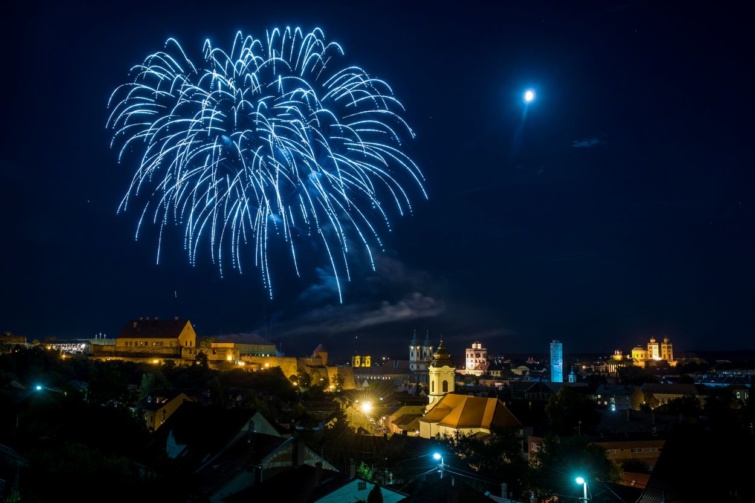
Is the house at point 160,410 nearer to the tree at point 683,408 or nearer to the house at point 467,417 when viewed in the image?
the house at point 467,417

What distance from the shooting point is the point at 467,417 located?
212 ft

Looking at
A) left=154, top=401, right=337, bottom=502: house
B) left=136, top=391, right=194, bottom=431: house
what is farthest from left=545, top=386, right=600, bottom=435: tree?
left=154, top=401, right=337, bottom=502: house

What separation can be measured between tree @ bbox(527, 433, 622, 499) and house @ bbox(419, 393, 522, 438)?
1955cm

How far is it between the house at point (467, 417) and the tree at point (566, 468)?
770 inches

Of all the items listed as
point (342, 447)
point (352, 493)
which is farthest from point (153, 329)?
point (352, 493)

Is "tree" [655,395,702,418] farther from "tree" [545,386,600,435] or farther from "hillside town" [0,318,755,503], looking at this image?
"tree" [545,386,600,435]

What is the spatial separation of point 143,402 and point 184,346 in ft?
157

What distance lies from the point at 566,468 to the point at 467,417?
28.0m

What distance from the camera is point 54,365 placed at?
3206 inches

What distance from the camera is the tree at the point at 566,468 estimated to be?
36.0 m

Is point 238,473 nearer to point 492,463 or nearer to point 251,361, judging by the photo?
point 492,463

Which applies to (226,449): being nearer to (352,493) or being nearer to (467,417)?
(352,493)

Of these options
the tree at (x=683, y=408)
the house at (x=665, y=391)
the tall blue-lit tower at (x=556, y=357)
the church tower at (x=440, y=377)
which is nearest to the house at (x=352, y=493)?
the church tower at (x=440, y=377)

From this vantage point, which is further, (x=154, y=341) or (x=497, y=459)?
(x=154, y=341)
